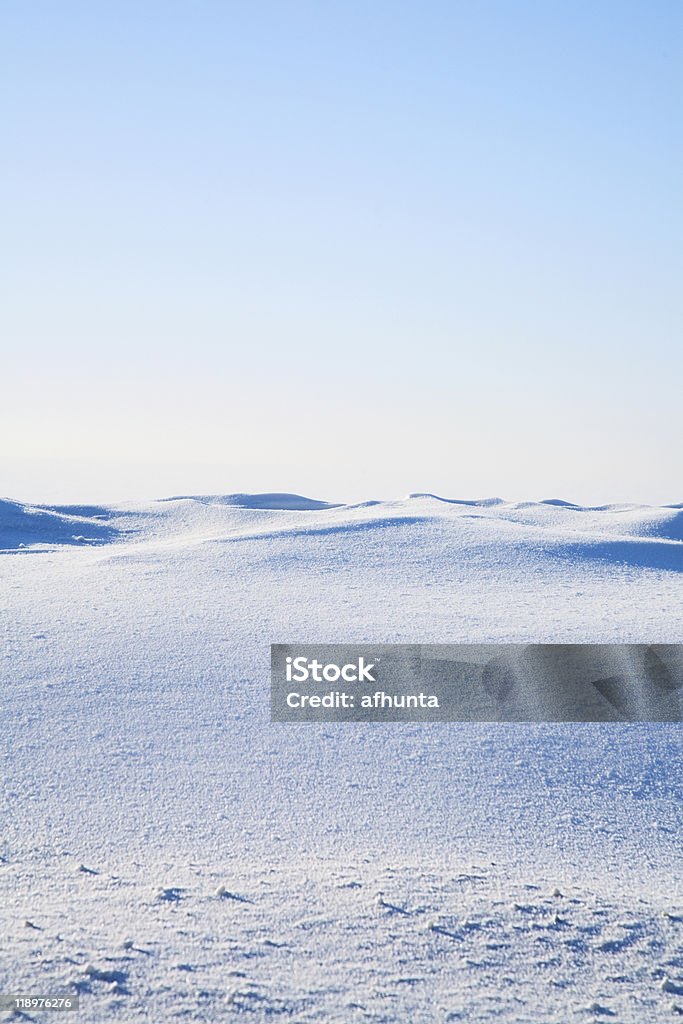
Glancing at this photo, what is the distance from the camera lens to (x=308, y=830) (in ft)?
11.8

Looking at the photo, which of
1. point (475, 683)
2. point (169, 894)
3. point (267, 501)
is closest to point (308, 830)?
point (169, 894)

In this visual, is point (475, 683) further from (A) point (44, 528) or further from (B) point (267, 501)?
(B) point (267, 501)

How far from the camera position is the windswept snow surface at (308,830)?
264 centimetres

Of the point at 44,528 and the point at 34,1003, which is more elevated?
the point at 44,528

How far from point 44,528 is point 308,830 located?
9.33 m

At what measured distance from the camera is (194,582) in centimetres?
723

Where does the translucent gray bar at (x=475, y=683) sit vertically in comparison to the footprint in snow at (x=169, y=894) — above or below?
above

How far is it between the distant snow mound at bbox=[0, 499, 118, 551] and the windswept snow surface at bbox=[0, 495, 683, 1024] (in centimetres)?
464

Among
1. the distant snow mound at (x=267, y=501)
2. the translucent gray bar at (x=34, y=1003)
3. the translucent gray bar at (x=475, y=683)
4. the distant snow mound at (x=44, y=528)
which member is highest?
the distant snow mound at (x=267, y=501)

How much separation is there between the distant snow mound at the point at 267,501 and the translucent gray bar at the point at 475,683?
9.86 meters

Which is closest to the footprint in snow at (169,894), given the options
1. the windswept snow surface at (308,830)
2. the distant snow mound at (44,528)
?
the windswept snow surface at (308,830)

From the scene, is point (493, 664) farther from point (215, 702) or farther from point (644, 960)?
point (644, 960)

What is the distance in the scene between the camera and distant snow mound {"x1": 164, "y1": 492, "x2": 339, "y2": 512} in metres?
15.4

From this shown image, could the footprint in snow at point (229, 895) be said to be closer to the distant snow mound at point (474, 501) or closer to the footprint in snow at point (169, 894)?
the footprint in snow at point (169, 894)
